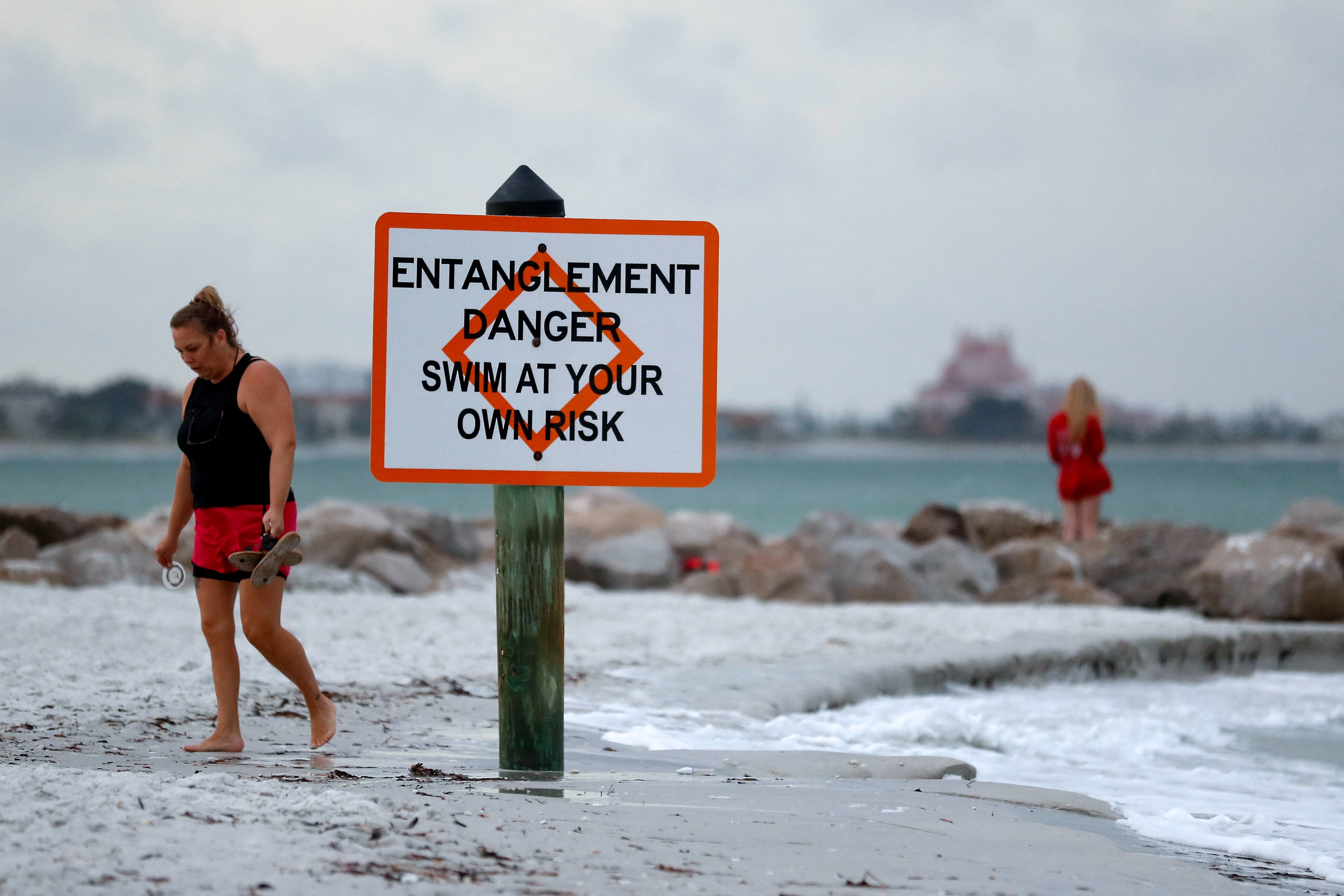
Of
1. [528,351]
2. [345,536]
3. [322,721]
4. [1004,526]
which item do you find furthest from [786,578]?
[528,351]

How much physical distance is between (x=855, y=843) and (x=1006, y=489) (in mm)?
74513

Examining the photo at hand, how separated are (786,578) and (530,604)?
7058mm

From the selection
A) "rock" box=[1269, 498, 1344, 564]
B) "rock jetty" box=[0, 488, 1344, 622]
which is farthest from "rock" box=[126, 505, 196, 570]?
"rock" box=[1269, 498, 1344, 564]

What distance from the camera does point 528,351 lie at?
3.89 metres

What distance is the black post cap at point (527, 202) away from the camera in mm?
3955

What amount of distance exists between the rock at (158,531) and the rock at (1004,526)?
7820 mm

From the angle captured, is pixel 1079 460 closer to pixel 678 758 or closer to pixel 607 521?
pixel 607 521

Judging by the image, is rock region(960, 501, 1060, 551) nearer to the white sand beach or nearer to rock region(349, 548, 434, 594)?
the white sand beach

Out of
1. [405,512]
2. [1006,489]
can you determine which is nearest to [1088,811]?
[405,512]

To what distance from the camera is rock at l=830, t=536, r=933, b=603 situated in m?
11.0

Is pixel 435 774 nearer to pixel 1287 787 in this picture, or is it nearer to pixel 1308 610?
pixel 1287 787

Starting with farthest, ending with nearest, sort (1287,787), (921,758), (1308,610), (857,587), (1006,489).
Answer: (1006,489) → (857,587) → (1308,610) → (1287,787) → (921,758)

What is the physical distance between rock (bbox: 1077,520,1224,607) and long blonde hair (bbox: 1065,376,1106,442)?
1.32 m

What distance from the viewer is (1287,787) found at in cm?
542
